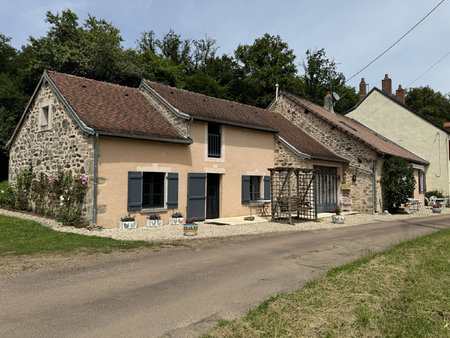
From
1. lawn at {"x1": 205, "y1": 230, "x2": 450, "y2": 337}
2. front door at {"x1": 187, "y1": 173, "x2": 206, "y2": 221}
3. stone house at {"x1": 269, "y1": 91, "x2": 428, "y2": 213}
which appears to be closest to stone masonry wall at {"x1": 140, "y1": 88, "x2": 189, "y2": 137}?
front door at {"x1": 187, "y1": 173, "x2": 206, "y2": 221}

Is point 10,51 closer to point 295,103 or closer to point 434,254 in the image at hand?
point 295,103

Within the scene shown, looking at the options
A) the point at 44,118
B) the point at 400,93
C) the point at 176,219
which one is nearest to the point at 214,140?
the point at 176,219

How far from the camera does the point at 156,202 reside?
11969mm

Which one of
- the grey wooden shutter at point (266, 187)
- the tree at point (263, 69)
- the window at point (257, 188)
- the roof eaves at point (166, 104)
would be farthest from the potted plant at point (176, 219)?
the tree at point (263, 69)

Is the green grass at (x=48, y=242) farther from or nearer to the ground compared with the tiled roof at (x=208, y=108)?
nearer to the ground

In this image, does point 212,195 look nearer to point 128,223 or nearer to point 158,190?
point 158,190

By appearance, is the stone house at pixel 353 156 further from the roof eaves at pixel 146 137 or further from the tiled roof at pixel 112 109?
the tiled roof at pixel 112 109

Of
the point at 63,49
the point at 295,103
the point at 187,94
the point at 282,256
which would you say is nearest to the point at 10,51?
the point at 63,49

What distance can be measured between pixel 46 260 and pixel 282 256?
4751 mm

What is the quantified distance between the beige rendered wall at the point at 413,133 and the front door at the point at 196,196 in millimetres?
18306

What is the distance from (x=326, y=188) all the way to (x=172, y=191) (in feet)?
29.5

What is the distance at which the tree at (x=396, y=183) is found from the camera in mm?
16750

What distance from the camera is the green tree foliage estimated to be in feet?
126

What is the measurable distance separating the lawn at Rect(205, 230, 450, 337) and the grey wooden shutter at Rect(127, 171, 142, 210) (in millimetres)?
7267
